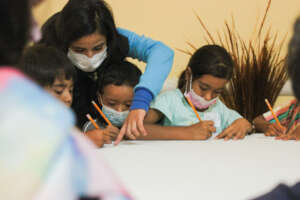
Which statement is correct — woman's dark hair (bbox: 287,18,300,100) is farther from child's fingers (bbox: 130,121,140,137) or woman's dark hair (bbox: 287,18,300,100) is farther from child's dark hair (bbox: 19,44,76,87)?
child's dark hair (bbox: 19,44,76,87)

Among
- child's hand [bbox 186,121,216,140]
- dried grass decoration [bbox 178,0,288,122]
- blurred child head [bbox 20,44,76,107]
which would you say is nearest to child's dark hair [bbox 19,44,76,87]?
blurred child head [bbox 20,44,76,107]

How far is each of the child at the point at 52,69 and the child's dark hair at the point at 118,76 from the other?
6.5 inches

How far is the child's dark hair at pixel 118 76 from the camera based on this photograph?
1.39m

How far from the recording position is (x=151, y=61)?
1297mm

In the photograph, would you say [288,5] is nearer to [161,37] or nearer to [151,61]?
[161,37]

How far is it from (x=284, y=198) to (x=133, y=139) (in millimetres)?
691

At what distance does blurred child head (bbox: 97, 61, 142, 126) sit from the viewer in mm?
1372

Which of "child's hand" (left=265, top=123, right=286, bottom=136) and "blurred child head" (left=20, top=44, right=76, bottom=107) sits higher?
"blurred child head" (left=20, top=44, right=76, bottom=107)

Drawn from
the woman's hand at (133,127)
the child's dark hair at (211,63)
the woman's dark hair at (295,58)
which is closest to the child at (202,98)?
the child's dark hair at (211,63)

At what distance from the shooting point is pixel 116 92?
137cm

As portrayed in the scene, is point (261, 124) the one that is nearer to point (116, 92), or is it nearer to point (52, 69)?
point (116, 92)

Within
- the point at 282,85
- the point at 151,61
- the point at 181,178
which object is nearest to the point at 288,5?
the point at 282,85

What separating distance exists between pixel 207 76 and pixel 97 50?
0.45 meters

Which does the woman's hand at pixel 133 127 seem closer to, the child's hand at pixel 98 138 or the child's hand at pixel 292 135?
the child's hand at pixel 98 138
